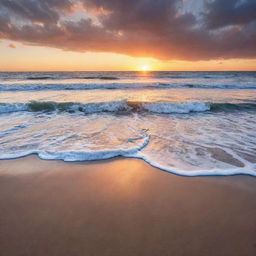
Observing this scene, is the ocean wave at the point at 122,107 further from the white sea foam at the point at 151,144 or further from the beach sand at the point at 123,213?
the beach sand at the point at 123,213

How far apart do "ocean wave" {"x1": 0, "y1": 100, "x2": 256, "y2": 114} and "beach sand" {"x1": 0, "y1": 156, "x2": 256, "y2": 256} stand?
580 centimetres

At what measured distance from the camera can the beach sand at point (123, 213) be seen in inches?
62.3

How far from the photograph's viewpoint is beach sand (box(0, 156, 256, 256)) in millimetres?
1583

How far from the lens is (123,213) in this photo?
77.9 inches

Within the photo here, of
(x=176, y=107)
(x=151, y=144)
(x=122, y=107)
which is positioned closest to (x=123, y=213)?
(x=151, y=144)

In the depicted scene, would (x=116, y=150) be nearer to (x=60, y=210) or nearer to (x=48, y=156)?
(x=48, y=156)

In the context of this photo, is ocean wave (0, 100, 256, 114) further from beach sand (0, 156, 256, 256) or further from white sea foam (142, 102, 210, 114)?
beach sand (0, 156, 256, 256)

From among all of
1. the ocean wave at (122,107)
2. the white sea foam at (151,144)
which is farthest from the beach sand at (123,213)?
the ocean wave at (122,107)

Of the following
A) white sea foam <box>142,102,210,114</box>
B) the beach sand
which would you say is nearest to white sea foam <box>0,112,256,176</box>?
the beach sand

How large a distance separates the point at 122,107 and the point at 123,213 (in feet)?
23.4

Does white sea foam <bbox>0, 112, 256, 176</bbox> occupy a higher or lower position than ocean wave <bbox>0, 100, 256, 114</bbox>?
higher

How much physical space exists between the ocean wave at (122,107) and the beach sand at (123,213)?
5.80 m

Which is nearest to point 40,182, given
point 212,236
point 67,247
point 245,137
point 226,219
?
point 67,247

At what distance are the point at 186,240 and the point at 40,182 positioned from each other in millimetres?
2226
